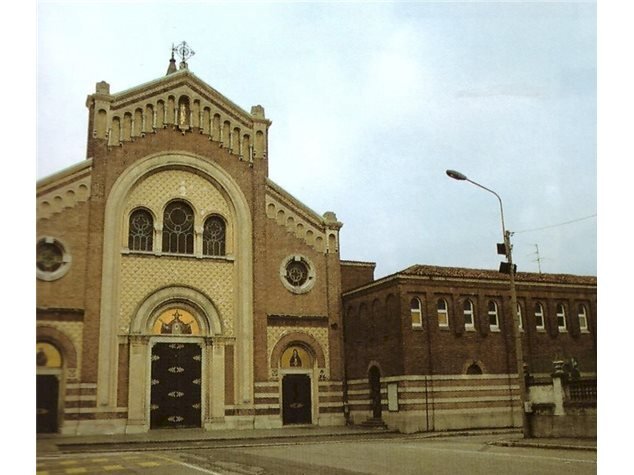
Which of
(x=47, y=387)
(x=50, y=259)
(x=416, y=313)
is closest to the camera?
(x=50, y=259)

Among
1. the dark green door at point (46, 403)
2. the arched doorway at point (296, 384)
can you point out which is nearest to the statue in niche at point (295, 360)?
the arched doorway at point (296, 384)

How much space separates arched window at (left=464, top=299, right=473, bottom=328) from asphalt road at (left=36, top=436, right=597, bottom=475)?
8109mm

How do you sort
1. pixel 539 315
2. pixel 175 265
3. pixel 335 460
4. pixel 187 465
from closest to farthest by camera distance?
pixel 187 465
pixel 335 460
pixel 175 265
pixel 539 315

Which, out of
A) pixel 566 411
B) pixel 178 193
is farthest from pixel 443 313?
pixel 178 193

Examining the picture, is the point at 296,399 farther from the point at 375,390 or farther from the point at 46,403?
the point at 46,403

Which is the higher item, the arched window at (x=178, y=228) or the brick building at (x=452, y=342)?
the arched window at (x=178, y=228)

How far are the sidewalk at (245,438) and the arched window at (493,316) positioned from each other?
405 cm

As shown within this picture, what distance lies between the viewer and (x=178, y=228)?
22656mm

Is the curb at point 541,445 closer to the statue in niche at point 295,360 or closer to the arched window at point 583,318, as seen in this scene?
the statue in niche at point 295,360

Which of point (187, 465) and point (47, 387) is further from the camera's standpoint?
point (187, 465)

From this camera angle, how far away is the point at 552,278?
27922 millimetres

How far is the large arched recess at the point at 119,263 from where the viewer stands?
1948cm

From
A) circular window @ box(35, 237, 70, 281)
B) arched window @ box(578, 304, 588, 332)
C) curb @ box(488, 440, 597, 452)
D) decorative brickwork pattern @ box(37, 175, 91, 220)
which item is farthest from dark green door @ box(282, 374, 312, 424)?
circular window @ box(35, 237, 70, 281)

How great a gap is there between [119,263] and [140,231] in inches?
61.3
